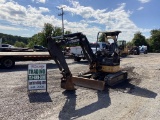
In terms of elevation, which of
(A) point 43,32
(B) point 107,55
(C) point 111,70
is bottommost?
(C) point 111,70

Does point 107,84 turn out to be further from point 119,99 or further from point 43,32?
point 43,32

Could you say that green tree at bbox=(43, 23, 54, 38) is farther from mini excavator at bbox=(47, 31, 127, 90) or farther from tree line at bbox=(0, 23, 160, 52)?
mini excavator at bbox=(47, 31, 127, 90)

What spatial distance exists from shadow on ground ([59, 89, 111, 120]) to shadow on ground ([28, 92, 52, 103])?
30.2 inches

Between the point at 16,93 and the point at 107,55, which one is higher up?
the point at 107,55

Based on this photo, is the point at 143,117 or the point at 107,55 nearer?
the point at 143,117

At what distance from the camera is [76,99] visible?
8.66 meters

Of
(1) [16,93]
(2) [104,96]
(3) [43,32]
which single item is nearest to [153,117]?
(2) [104,96]

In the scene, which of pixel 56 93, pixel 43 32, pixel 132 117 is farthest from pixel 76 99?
pixel 43 32

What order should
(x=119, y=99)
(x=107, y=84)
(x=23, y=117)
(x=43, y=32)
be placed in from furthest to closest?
(x=43, y=32) < (x=107, y=84) < (x=119, y=99) < (x=23, y=117)

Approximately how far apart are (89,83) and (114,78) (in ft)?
4.65

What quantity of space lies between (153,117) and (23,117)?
13.0ft

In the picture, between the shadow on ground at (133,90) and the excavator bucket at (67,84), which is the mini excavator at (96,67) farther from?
the shadow on ground at (133,90)

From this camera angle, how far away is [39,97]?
348 inches

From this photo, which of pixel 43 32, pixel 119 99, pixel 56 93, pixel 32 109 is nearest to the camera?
pixel 32 109
